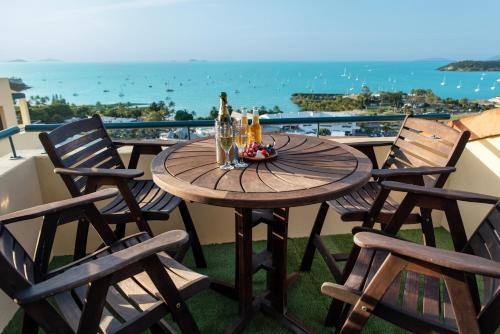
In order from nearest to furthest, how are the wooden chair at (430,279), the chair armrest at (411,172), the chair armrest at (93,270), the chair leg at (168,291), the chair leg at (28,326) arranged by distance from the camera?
the chair armrest at (93,270), the wooden chair at (430,279), the chair leg at (168,291), the chair leg at (28,326), the chair armrest at (411,172)

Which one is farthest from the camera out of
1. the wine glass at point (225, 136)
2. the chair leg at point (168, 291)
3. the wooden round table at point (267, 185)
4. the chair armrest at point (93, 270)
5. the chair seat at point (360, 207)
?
the chair seat at point (360, 207)

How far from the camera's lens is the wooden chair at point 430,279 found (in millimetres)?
1018

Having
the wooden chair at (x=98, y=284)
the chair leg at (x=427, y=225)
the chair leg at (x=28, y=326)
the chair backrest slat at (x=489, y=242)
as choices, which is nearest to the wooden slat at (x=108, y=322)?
the wooden chair at (x=98, y=284)

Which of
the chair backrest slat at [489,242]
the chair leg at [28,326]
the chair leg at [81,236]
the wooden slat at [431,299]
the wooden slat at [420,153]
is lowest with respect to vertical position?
the chair leg at [28,326]

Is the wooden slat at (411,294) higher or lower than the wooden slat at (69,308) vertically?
lower

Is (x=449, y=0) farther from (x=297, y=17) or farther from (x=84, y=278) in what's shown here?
(x=84, y=278)

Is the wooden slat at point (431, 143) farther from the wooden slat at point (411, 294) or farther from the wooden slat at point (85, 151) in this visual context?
the wooden slat at point (85, 151)

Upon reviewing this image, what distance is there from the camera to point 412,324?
1.20m

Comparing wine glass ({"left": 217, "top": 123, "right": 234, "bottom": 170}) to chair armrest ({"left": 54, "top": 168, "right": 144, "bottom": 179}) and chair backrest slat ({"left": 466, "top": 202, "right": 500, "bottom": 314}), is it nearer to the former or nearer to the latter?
chair armrest ({"left": 54, "top": 168, "right": 144, "bottom": 179})

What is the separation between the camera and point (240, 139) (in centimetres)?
184

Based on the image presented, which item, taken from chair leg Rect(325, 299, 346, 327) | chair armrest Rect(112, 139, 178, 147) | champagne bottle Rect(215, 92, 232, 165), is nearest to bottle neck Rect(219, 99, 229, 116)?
champagne bottle Rect(215, 92, 232, 165)

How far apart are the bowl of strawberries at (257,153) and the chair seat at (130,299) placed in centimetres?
69

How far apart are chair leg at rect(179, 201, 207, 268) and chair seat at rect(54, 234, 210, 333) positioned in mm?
898

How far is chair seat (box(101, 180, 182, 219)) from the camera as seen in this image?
197cm
